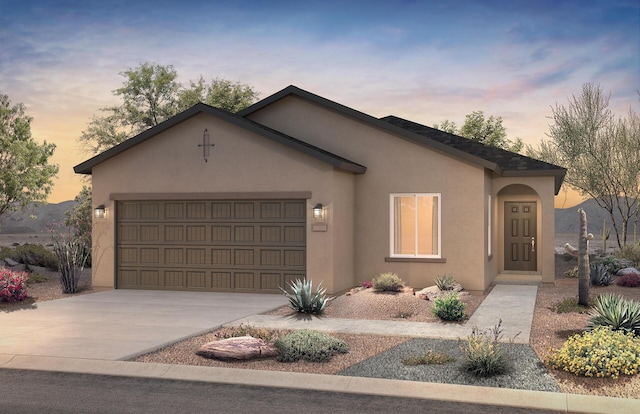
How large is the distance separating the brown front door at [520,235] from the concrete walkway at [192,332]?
13.6ft

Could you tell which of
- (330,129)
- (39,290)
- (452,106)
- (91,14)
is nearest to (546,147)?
(452,106)

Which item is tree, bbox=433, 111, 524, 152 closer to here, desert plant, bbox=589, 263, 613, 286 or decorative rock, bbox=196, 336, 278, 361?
desert plant, bbox=589, 263, 613, 286

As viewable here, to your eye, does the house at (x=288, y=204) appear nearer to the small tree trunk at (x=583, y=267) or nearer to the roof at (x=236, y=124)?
the roof at (x=236, y=124)

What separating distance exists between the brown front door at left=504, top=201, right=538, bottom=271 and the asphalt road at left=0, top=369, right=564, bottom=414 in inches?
625

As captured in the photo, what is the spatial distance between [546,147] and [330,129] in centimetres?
1747

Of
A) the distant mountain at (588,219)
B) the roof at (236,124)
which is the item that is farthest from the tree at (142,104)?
the distant mountain at (588,219)

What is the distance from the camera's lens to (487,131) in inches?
1455

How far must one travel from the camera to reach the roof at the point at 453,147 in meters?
17.2

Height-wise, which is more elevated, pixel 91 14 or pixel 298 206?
pixel 91 14

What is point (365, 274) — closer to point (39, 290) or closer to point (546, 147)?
point (39, 290)

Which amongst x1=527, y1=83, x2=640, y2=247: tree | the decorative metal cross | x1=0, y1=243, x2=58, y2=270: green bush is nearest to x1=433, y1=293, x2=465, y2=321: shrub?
the decorative metal cross

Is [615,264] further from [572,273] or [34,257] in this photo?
[34,257]

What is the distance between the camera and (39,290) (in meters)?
18.3

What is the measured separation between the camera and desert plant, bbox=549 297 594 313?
13.8 m
